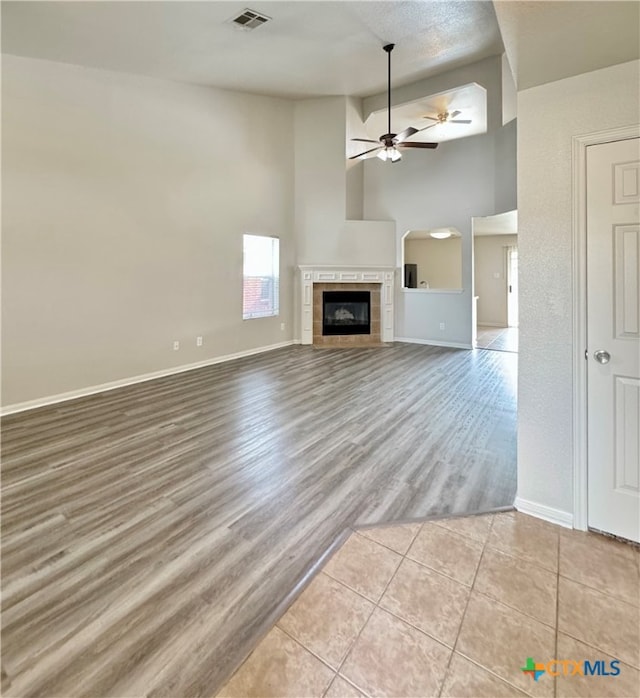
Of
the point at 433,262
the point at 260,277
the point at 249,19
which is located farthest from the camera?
the point at 433,262

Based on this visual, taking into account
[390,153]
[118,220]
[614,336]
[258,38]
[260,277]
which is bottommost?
[614,336]

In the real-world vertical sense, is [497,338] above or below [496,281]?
below

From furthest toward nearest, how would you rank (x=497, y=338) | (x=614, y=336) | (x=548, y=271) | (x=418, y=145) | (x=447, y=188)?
(x=497, y=338) < (x=447, y=188) < (x=418, y=145) < (x=548, y=271) < (x=614, y=336)

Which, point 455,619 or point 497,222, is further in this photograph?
point 497,222

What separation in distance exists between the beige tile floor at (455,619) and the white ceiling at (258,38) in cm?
512

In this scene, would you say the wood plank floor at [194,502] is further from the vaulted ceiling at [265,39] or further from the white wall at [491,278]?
the white wall at [491,278]

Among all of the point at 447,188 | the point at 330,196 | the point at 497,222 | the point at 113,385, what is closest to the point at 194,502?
the point at 113,385

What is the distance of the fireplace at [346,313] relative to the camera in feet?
24.4

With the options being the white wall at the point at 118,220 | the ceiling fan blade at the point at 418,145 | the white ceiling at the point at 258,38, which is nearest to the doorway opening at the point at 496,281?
the ceiling fan blade at the point at 418,145

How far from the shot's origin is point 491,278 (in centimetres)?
1042

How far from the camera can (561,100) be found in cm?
185

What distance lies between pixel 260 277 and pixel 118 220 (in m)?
2.59

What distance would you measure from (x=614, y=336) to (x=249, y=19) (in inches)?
186

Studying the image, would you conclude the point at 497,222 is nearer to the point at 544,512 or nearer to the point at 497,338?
the point at 497,338
